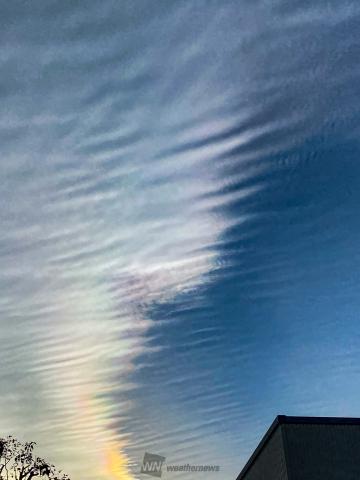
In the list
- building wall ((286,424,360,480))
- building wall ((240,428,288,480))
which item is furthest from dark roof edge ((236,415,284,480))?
building wall ((286,424,360,480))

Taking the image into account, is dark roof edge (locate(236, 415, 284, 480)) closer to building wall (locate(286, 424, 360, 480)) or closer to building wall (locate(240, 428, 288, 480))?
building wall (locate(240, 428, 288, 480))

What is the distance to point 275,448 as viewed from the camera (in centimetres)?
3716

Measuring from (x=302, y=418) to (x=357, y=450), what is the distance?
177 inches

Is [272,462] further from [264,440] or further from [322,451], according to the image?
[322,451]

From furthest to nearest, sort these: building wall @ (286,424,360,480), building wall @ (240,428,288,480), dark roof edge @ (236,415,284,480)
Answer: dark roof edge @ (236,415,284,480) → building wall @ (240,428,288,480) → building wall @ (286,424,360,480)

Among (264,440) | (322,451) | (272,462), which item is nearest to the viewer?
(322,451)

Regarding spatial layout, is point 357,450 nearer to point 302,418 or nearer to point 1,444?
point 302,418

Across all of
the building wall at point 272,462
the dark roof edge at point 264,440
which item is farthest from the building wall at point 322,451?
the building wall at point 272,462

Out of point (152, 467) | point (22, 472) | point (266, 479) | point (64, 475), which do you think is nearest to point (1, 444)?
point (22, 472)

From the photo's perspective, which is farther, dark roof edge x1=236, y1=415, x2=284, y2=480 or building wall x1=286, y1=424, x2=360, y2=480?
dark roof edge x1=236, y1=415, x2=284, y2=480

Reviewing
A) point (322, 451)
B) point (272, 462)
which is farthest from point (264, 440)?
point (322, 451)

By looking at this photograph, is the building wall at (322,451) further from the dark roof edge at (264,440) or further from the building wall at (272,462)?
the building wall at (272,462)

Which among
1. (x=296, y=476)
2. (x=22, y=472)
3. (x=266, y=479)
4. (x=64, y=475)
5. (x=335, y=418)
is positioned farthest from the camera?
(x=64, y=475)

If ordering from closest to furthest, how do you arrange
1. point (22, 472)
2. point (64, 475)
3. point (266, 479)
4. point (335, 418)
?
point (335, 418)
point (266, 479)
point (22, 472)
point (64, 475)
